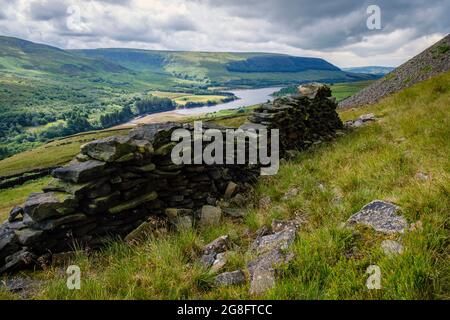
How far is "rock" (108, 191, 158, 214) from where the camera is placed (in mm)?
7483

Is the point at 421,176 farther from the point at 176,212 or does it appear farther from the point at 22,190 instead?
the point at 22,190

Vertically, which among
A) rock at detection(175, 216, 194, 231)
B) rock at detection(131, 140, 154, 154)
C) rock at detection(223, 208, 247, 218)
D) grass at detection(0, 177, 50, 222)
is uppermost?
rock at detection(131, 140, 154, 154)

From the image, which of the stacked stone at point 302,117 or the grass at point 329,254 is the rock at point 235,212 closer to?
the grass at point 329,254

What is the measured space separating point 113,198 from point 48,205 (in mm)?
1356

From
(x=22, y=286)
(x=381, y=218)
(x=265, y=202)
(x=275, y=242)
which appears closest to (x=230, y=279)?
(x=275, y=242)

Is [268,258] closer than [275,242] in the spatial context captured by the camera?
Yes

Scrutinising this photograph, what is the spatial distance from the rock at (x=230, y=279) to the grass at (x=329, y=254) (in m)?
0.14

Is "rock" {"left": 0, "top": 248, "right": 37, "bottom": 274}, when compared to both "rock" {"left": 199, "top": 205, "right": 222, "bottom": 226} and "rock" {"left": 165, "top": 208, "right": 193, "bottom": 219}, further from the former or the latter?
"rock" {"left": 199, "top": 205, "right": 222, "bottom": 226}

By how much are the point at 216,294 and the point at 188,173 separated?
18.0 feet

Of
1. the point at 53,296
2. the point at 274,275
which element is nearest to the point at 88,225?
the point at 53,296

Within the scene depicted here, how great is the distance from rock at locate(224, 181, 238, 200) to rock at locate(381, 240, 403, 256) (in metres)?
6.04

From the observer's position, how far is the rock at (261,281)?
4211 mm

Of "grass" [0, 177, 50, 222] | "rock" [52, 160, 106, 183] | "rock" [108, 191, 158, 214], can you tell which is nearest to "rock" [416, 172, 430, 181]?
"rock" [108, 191, 158, 214]

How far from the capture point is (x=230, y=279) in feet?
15.3
